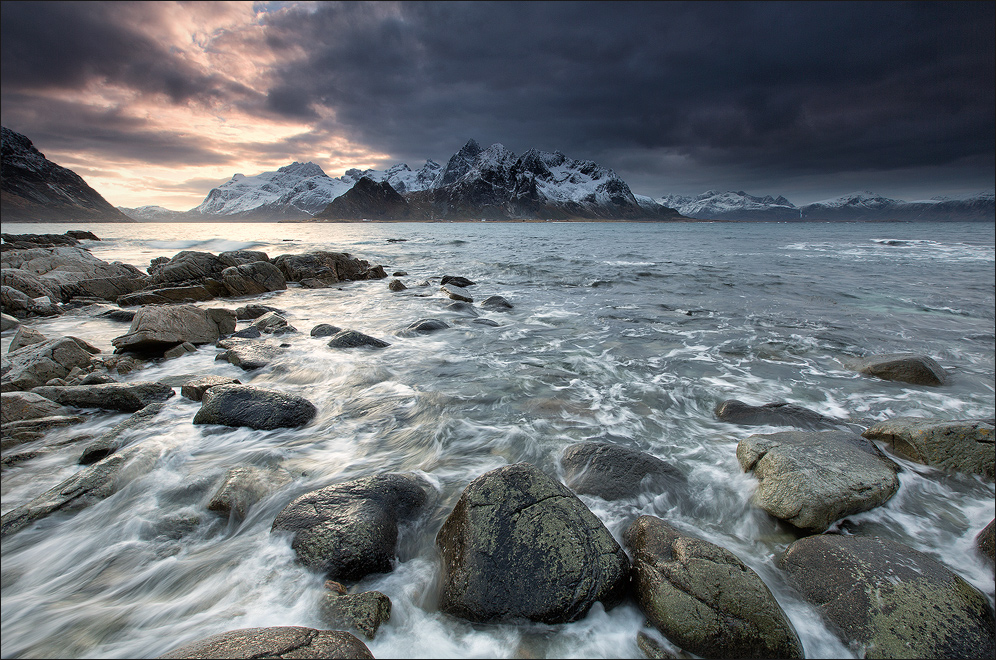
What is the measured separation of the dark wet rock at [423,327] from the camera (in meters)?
9.77

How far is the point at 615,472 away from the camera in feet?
13.5

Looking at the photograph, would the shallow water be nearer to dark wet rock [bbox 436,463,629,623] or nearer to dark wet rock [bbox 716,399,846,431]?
dark wet rock [bbox 436,463,629,623]

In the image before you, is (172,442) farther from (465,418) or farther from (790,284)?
(790,284)

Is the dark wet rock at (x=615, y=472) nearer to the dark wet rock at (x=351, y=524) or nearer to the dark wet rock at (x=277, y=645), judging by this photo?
the dark wet rock at (x=351, y=524)

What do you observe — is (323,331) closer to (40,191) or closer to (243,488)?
(243,488)

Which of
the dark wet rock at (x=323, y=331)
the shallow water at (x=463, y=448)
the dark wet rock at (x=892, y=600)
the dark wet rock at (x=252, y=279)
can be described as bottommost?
the shallow water at (x=463, y=448)

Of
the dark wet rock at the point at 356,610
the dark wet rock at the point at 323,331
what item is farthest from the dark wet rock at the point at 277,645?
the dark wet rock at the point at 323,331

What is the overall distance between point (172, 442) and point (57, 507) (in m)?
1.12

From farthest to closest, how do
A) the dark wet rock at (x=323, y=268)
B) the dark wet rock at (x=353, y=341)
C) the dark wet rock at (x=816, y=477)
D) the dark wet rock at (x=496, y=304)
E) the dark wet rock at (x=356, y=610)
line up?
1. the dark wet rock at (x=323, y=268)
2. the dark wet rock at (x=496, y=304)
3. the dark wet rock at (x=353, y=341)
4. the dark wet rock at (x=816, y=477)
5. the dark wet rock at (x=356, y=610)

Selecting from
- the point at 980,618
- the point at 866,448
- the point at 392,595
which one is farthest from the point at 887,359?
the point at 392,595

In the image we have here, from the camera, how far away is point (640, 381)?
6.89 metres

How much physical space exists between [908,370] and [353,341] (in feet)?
33.4

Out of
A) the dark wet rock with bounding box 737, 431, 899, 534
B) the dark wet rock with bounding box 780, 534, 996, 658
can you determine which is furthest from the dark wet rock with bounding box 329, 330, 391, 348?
the dark wet rock with bounding box 780, 534, 996, 658

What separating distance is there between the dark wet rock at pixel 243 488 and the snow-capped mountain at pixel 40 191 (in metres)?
229
